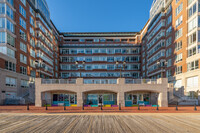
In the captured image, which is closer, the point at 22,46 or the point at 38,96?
the point at 38,96

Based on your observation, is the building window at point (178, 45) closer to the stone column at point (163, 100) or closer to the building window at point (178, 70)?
the building window at point (178, 70)

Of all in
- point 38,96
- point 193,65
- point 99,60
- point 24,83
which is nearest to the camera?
point 38,96

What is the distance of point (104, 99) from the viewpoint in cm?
2530

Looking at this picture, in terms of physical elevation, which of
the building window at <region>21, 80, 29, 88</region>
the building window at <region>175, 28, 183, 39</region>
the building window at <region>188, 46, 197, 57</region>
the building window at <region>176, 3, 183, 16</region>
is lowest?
the building window at <region>21, 80, 29, 88</region>

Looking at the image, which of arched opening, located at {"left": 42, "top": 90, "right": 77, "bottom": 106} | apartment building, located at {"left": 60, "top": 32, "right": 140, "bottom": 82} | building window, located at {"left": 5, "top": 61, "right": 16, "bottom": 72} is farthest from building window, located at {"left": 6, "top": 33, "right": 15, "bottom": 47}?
apartment building, located at {"left": 60, "top": 32, "right": 140, "bottom": 82}

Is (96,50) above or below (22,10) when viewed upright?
below

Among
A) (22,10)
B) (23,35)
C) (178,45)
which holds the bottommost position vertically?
(178,45)

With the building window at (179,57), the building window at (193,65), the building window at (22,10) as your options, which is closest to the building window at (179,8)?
the building window at (179,57)

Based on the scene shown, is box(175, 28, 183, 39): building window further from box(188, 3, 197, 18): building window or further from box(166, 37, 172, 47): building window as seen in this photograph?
box(188, 3, 197, 18): building window

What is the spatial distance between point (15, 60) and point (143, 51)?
4841cm

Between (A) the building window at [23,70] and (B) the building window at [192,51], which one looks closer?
(B) the building window at [192,51]

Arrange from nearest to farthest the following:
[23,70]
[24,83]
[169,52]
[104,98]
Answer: [104,98]
[23,70]
[24,83]
[169,52]

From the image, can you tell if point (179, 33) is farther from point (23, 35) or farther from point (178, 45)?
point (23, 35)

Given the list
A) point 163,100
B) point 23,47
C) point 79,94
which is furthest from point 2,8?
point 163,100
